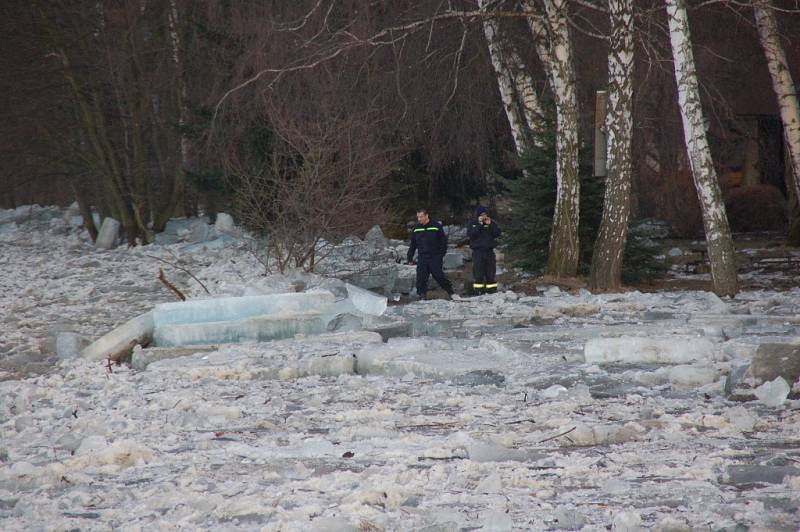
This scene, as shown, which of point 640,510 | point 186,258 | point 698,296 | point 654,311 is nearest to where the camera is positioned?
point 640,510

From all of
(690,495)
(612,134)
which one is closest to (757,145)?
(612,134)

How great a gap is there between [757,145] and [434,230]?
16363mm

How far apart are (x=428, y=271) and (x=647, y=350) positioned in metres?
6.68

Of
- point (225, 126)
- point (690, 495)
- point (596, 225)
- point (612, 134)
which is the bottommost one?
point (690, 495)

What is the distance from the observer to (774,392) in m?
6.65

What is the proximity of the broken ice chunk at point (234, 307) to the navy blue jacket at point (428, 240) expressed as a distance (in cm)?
375

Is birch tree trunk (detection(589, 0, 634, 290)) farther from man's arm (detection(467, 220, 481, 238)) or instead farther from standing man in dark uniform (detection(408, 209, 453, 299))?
standing man in dark uniform (detection(408, 209, 453, 299))

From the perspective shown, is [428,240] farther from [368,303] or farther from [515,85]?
[515,85]

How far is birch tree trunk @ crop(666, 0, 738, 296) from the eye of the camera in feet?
42.8

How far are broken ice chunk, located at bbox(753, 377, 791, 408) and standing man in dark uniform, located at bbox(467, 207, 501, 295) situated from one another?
7.64 m

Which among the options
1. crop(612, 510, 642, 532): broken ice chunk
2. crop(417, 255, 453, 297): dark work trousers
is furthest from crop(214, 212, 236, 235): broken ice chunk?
crop(612, 510, 642, 532): broken ice chunk

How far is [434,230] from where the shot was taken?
579 inches

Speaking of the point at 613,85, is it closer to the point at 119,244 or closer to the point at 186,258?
the point at 186,258

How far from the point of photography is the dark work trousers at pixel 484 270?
14312 mm
